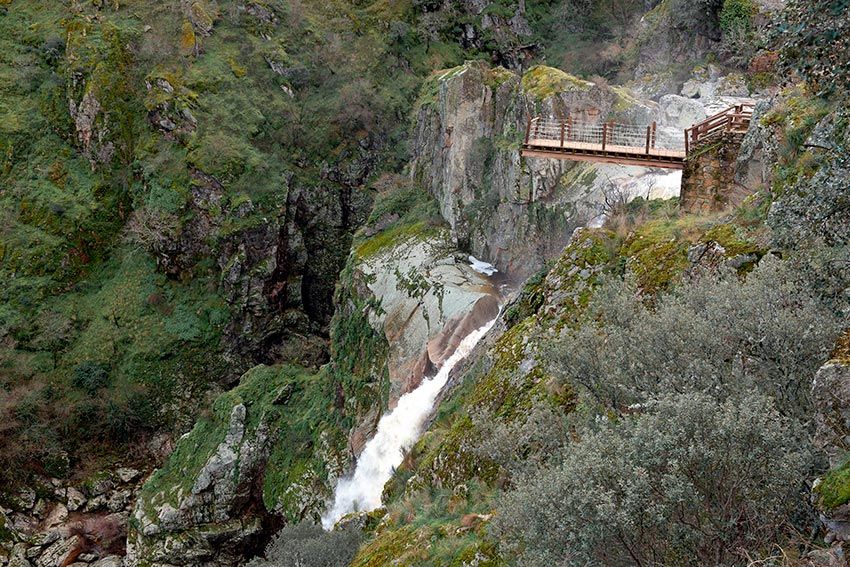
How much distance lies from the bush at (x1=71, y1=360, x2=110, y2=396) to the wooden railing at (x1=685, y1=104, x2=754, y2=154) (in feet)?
107

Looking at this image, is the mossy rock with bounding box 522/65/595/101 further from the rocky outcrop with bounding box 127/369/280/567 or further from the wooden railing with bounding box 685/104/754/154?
the rocky outcrop with bounding box 127/369/280/567

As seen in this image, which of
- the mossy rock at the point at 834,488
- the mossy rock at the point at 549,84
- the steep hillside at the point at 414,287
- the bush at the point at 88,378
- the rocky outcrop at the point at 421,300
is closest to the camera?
the mossy rock at the point at 834,488

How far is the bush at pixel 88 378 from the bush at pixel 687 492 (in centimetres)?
3508

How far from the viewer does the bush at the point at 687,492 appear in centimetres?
529

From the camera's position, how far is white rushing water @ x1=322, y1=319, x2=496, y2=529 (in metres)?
19.1

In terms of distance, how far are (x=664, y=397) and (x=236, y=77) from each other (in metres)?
42.9

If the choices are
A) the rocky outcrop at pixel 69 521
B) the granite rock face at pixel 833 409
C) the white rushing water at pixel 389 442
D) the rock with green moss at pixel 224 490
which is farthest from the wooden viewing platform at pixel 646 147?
the rocky outcrop at pixel 69 521

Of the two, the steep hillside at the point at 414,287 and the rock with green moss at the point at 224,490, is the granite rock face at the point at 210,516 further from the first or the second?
the steep hillside at the point at 414,287

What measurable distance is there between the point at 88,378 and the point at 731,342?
118 ft

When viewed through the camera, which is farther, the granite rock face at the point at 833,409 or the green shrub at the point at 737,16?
the green shrub at the point at 737,16

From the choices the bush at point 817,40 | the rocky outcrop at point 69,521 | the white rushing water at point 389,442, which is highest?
the bush at point 817,40

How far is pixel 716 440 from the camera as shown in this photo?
536 centimetres

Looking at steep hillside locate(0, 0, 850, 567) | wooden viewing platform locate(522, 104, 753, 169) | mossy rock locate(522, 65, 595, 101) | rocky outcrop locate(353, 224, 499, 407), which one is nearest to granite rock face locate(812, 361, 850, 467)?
steep hillside locate(0, 0, 850, 567)

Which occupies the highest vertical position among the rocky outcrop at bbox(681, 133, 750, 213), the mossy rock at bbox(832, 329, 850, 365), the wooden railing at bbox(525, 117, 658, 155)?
the wooden railing at bbox(525, 117, 658, 155)
